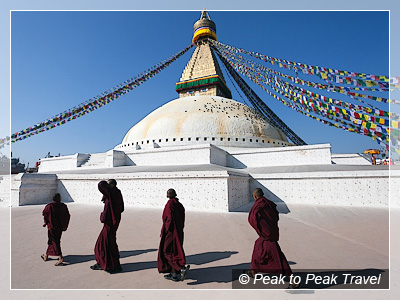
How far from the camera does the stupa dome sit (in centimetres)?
1376

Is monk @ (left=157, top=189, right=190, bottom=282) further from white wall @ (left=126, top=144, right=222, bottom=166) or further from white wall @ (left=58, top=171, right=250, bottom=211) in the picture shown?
white wall @ (left=126, top=144, right=222, bottom=166)

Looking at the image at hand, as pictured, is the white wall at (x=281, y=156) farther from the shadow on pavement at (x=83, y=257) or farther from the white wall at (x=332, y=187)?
the shadow on pavement at (x=83, y=257)

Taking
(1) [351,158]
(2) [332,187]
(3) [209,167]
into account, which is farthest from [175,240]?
(1) [351,158]

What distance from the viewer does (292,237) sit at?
4246 millimetres

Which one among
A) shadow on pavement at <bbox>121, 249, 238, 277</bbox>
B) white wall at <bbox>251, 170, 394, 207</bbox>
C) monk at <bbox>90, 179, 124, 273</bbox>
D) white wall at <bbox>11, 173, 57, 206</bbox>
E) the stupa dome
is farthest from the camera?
the stupa dome

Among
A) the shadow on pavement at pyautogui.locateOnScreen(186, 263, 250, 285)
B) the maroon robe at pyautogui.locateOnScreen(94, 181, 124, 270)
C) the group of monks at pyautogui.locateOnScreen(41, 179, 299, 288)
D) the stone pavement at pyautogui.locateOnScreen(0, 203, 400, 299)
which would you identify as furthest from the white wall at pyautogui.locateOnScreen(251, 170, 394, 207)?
the maroon robe at pyautogui.locateOnScreen(94, 181, 124, 270)

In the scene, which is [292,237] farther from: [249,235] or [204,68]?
[204,68]

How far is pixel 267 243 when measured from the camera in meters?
2.53

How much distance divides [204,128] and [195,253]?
1096 centimetres

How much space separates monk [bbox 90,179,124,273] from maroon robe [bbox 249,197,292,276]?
1681 mm

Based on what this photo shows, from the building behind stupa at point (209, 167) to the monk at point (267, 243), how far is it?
13.8ft

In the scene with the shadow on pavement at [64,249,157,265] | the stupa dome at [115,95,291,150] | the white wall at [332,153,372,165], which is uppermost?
the stupa dome at [115,95,291,150]

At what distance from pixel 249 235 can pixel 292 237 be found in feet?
2.59

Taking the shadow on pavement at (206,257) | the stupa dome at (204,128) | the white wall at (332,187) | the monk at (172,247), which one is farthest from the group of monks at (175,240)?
the stupa dome at (204,128)
